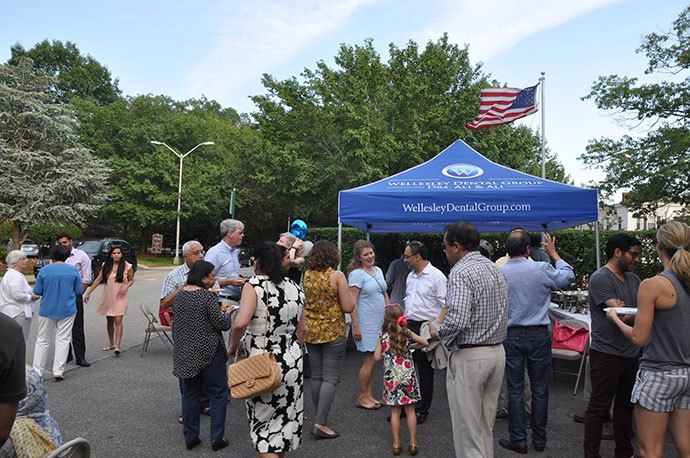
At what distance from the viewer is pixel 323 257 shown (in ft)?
15.3

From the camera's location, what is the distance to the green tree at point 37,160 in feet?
86.8

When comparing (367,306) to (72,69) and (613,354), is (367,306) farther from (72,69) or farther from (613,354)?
(72,69)

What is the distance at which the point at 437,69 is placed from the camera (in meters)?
23.5

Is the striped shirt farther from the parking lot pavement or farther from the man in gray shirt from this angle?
the man in gray shirt

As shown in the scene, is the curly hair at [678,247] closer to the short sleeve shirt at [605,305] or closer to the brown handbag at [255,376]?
the short sleeve shirt at [605,305]

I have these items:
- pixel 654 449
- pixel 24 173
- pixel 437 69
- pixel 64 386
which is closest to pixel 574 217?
pixel 654 449

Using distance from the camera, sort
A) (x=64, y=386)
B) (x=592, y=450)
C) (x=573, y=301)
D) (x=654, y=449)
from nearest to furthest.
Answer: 1. (x=654, y=449)
2. (x=592, y=450)
3. (x=64, y=386)
4. (x=573, y=301)

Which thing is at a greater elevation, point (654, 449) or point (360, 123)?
point (360, 123)

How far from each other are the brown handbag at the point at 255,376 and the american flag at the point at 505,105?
8.43m

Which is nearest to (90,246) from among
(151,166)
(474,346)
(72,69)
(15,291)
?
(151,166)

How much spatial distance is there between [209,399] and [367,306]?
189 centimetres

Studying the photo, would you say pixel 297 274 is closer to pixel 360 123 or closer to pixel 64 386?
pixel 64 386

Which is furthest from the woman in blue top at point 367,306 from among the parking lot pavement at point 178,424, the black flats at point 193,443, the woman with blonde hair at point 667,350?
the woman with blonde hair at point 667,350

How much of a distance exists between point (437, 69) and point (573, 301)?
18.1 m
